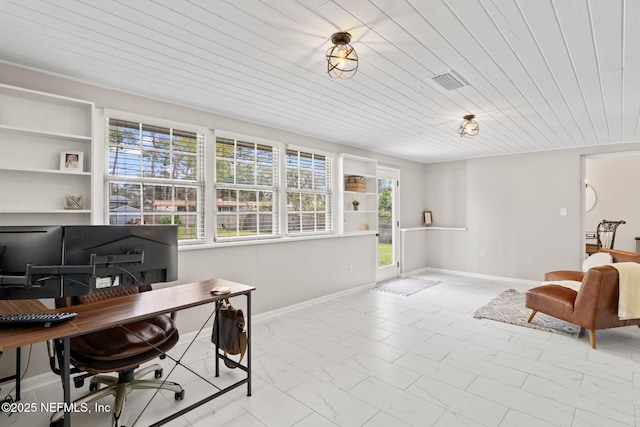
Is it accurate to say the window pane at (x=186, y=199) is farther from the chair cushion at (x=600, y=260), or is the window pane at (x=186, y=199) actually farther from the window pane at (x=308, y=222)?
the chair cushion at (x=600, y=260)

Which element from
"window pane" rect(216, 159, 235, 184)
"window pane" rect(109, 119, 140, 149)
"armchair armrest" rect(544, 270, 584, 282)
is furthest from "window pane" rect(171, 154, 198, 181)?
"armchair armrest" rect(544, 270, 584, 282)

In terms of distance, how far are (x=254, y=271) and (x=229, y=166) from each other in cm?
130

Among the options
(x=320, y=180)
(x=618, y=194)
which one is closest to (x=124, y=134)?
(x=320, y=180)

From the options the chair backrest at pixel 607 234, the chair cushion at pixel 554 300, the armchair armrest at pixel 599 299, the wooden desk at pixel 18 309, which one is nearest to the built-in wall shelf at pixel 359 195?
the chair cushion at pixel 554 300

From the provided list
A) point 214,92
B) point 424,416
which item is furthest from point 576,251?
point 214,92

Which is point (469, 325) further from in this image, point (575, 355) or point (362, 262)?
point (362, 262)

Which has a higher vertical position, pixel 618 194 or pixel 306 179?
pixel 306 179

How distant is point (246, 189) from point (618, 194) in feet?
24.9

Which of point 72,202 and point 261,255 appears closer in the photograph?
point 72,202

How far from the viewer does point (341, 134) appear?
4613 mm

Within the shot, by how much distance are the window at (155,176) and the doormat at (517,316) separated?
12.4 ft

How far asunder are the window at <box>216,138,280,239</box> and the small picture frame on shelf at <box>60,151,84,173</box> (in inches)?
51.4

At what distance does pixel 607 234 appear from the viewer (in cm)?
590

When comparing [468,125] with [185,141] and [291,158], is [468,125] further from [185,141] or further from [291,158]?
[185,141]
